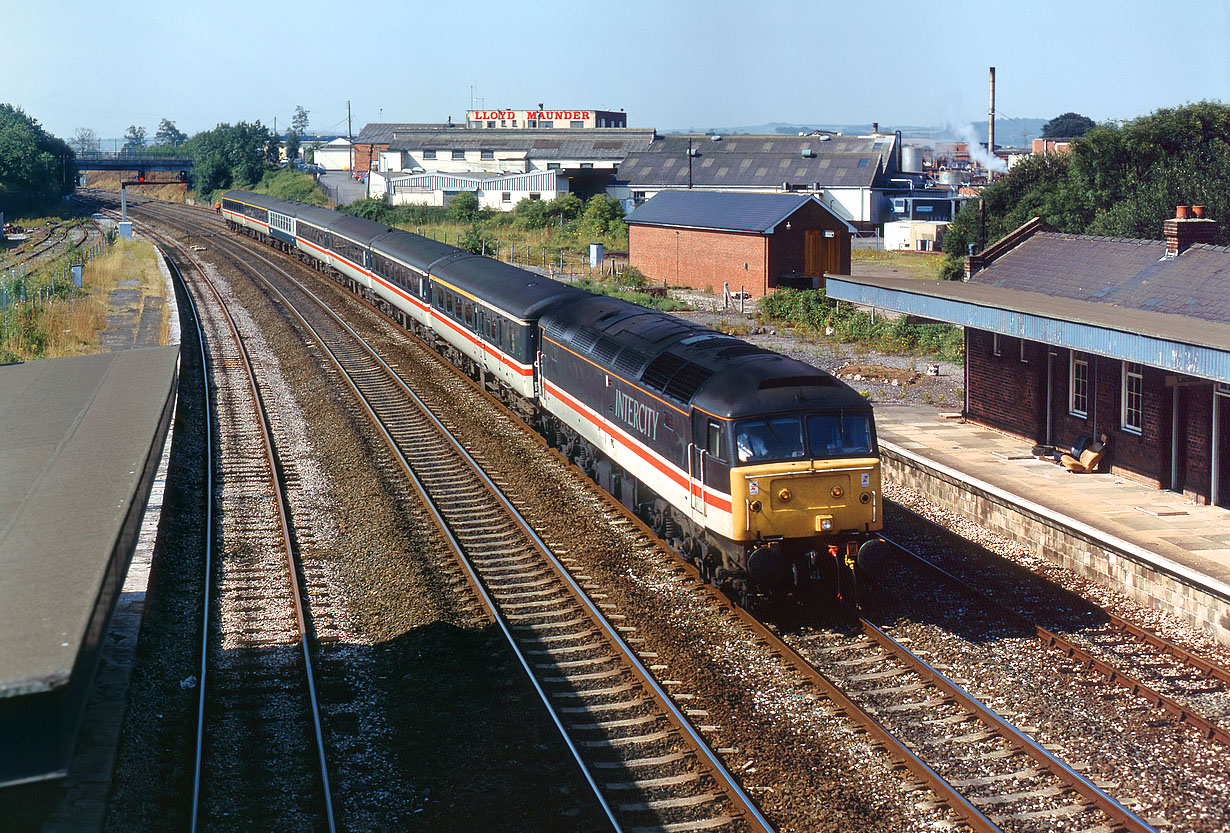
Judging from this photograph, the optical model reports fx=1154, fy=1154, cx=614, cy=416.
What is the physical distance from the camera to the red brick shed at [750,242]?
4406 cm

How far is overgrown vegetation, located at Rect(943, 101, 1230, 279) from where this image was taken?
37.3 meters

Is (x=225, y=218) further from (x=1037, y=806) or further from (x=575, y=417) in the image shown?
(x=1037, y=806)

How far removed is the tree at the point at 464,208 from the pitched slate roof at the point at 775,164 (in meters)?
10.7

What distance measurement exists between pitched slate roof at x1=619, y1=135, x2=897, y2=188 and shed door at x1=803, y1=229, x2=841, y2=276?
2877 cm

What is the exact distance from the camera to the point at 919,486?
1989 centimetres

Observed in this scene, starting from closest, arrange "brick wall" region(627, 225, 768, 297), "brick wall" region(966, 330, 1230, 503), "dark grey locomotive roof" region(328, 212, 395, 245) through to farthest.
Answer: "brick wall" region(966, 330, 1230, 503)
"dark grey locomotive roof" region(328, 212, 395, 245)
"brick wall" region(627, 225, 768, 297)

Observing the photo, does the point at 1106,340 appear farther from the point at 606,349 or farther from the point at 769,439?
the point at 606,349

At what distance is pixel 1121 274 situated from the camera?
2278 cm

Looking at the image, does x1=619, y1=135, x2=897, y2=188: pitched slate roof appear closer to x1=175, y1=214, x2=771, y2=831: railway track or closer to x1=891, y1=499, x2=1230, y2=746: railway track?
x1=175, y1=214, x2=771, y2=831: railway track

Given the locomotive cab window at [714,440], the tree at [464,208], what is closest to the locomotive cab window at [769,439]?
the locomotive cab window at [714,440]

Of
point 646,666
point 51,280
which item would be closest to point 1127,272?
point 646,666

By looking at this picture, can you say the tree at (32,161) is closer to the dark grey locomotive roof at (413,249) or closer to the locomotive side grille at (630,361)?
the dark grey locomotive roof at (413,249)

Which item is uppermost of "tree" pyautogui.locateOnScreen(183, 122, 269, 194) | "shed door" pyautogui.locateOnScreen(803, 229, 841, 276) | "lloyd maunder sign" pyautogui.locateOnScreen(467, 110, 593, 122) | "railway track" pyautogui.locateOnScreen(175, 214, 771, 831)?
"lloyd maunder sign" pyautogui.locateOnScreen(467, 110, 593, 122)

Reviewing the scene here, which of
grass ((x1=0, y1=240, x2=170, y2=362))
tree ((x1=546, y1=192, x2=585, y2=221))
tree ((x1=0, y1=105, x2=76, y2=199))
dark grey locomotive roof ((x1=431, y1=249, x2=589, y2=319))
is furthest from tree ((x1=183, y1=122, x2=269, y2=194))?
dark grey locomotive roof ((x1=431, y1=249, x2=589, y2=319))
